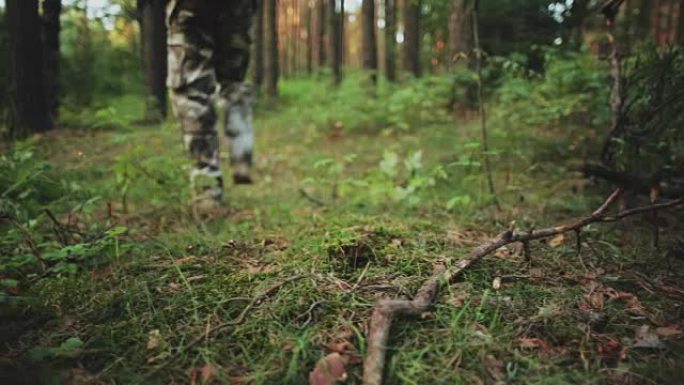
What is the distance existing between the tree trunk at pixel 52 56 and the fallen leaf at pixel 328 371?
599 cm

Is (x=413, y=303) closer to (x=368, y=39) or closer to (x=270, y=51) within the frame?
(x=270, y=51)

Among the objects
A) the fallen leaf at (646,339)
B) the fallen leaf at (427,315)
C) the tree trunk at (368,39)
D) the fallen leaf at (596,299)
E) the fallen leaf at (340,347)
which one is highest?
the tree trunk at (368,39)

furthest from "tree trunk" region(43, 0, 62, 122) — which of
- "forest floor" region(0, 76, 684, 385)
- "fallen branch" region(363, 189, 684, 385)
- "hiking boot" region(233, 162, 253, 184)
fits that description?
"fallen branch" region(363, 189, 684, 385)

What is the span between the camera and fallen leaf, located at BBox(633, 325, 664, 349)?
5.15ft

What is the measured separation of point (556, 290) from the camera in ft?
6.30

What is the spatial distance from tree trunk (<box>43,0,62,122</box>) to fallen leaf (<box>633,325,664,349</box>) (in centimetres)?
650

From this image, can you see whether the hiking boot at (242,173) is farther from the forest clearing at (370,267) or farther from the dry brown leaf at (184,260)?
the dry brown leaf at (184,260)

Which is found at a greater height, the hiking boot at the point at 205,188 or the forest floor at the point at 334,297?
the hiking boot at the point at 205,188

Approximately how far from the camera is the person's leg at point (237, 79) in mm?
3590

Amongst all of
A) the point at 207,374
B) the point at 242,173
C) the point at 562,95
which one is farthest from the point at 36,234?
the point at 562,95

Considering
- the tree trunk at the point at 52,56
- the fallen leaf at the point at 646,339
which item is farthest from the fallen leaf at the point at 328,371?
the tree trunk at the point at 52,56

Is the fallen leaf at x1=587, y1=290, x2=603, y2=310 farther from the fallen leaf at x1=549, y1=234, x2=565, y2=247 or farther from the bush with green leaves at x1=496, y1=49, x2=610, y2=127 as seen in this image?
the bush with green leaves at x1=496, y1=49, x2=610, y2=127

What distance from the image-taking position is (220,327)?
1635 mm

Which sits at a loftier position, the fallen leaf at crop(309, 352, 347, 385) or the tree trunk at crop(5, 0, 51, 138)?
the tree trunk at crop(5, 0, 51, 138)
